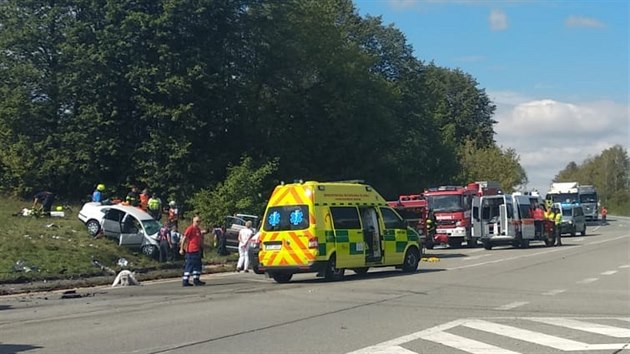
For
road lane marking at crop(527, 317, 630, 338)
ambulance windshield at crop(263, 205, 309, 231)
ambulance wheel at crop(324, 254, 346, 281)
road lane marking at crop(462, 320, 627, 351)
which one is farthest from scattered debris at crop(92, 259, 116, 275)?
road lane marking at crop(527, 317, 630, 338)

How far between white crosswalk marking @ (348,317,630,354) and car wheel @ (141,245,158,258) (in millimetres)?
17250

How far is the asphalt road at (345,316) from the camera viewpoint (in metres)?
10.9

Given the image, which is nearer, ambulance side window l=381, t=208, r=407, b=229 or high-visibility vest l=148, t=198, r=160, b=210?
ambulance side window l=381, t=208, r=407, b=229

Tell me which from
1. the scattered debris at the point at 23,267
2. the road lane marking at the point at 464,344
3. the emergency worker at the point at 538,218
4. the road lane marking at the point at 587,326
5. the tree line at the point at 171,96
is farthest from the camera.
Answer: the tree line at the point at 171,96

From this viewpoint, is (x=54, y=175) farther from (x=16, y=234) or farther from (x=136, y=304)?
(x=136, y=304)

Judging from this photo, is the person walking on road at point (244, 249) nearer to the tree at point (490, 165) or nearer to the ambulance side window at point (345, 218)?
the ambulance side window at point (345, 218)

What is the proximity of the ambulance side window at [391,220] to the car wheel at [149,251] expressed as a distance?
9116 millimetres

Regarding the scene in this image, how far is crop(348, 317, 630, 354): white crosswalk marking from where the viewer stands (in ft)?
34.1

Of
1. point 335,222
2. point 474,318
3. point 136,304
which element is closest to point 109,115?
point 335,222

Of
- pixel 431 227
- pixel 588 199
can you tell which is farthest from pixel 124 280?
pixel 588 199

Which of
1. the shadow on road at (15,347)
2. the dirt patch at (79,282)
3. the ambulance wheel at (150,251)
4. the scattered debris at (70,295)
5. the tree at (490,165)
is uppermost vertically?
the tree at (490,165)

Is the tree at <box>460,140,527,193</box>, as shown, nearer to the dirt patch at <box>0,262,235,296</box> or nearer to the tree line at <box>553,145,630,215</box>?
the tree line at <box>553,145,630,215</box>

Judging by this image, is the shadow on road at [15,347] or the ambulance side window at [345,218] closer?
the shadow on road at [15,347]

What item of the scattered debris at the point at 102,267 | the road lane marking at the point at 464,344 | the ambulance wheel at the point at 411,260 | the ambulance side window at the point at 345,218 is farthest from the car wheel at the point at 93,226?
the road lane marking at the point at 464,344
